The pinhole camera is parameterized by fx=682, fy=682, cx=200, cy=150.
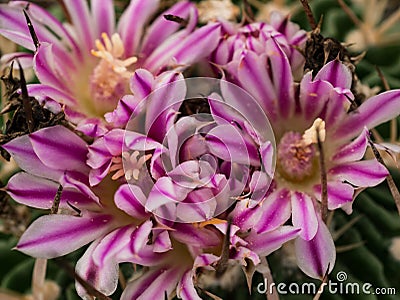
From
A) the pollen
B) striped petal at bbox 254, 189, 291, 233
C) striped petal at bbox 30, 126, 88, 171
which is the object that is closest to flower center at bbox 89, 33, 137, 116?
the pollen

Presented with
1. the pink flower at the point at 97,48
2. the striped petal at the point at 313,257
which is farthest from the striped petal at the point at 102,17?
the striped petal at the point at 313,257

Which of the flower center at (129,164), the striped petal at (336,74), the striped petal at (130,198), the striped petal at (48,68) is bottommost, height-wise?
the striped petal at (130,198)

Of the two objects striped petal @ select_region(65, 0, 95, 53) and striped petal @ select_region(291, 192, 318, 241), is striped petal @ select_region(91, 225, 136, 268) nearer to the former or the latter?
striped petal @ select_region(291, 192, 318, 241)

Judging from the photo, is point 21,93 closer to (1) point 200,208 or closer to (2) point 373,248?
(1) point 200,208

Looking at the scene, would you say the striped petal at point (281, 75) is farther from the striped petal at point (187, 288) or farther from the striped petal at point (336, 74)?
the striped petal at point (187, 288)

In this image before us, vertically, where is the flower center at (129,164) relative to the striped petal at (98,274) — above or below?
above

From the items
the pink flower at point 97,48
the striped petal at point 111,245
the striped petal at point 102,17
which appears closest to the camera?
the striped petal at point 111,245

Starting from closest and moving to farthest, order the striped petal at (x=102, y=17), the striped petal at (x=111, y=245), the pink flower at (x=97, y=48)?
the striped petal at (x=111, y=245)
the pink flower at (x=97, y=48)
the striped petal at (x=102, y=17)
